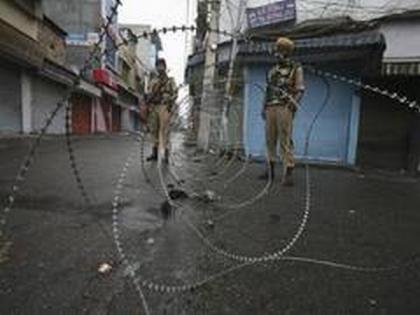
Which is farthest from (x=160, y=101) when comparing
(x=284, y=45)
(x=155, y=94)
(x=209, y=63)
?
(x=209, y=63)

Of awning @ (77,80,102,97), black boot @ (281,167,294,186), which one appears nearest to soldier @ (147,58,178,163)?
black boot @ (281,167,294,186)

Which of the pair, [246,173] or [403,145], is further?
[403,145]

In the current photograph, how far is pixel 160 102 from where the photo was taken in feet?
29.3

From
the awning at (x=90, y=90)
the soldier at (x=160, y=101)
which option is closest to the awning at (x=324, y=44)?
the soldier at (x=160, y=101)

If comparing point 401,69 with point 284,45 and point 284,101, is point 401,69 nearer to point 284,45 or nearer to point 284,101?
point 284,101

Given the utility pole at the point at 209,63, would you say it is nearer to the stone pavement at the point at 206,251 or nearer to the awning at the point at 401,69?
the awning at the point at 401,69

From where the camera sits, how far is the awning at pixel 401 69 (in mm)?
11391

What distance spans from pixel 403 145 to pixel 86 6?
27.1 metres

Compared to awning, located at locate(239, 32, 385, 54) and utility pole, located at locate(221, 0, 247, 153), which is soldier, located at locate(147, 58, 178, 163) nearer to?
utility pole, located at locate(221, 0, 247, 153)

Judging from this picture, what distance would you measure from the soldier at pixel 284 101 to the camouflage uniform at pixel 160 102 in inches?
73.1

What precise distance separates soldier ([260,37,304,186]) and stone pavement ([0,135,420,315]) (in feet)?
3.02

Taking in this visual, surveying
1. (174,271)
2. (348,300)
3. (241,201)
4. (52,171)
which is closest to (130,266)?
(174,271)

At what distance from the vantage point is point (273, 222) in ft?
14.7

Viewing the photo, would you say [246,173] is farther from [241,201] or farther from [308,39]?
[308,39]
